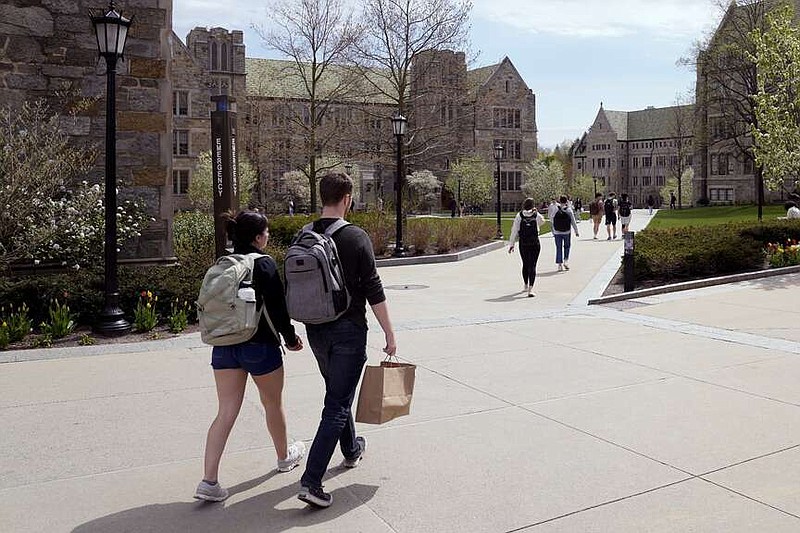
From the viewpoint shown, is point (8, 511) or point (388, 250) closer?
point (8, 511)

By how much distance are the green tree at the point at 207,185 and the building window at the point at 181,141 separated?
178 inches

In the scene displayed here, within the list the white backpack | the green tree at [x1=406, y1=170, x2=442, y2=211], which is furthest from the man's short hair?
the green tree at [x1=406, y1=170, x2=442, y2=211]

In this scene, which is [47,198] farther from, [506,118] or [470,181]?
[506,118]

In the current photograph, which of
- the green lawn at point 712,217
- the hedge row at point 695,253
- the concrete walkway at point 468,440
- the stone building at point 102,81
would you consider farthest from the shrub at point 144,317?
the green lawn at point 712,217

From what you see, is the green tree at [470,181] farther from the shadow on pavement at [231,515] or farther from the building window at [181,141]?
the shadow on pavement at [231,515]

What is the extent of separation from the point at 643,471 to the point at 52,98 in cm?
1026

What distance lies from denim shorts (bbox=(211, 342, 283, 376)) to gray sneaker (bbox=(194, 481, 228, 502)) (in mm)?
646

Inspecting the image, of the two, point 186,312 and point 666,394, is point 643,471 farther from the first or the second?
point 186,312

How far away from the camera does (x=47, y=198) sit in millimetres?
10258

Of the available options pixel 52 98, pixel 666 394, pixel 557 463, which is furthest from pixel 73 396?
pixel 52 98

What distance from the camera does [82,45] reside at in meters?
11.2

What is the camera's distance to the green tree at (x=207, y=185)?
134 ft

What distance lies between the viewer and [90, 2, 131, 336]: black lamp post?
29.6 feet

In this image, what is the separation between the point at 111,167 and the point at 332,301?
6520 millimetres
